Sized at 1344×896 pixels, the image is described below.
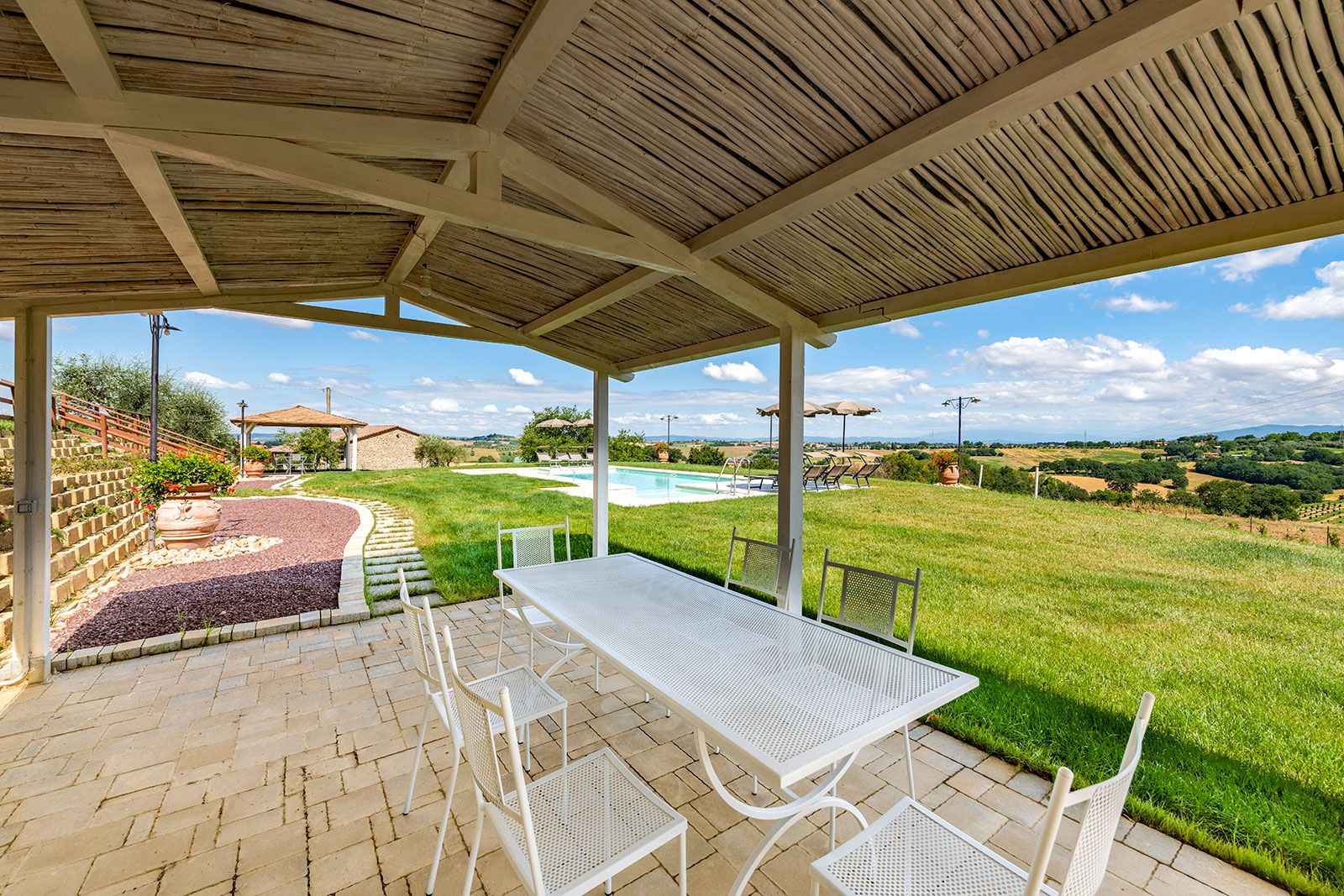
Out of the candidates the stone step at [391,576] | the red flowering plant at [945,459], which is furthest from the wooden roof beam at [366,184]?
the red flowering plant at [945,459]

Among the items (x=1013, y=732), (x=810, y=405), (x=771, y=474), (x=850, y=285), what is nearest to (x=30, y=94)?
(x=850, y=285)

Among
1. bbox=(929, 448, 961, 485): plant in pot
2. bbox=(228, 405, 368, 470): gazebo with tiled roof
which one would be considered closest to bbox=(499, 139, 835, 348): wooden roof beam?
bbox=(929, 448, 961, 485): plant in pot

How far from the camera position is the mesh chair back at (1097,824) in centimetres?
90

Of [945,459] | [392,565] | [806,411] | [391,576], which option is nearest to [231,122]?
[391,576]

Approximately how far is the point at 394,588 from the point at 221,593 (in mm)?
1450

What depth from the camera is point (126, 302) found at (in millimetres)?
2914

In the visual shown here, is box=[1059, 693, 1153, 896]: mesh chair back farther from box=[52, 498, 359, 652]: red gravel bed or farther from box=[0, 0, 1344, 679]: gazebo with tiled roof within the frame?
box=[52, 498, 359, 652]: red gravel bed

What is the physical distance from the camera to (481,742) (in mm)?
1244

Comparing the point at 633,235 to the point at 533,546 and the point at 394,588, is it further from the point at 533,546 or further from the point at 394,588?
the point at 394,588

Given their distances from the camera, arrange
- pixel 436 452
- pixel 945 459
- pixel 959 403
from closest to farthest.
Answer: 1. pixel 945 459
2. pixel 959 403
3. pixel 436 452

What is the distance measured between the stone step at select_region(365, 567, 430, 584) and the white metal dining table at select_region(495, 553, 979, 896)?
2917 millimetres

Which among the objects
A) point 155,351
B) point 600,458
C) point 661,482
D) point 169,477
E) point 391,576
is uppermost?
point 155,351

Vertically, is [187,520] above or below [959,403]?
below

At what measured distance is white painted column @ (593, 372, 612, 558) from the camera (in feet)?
17.4
